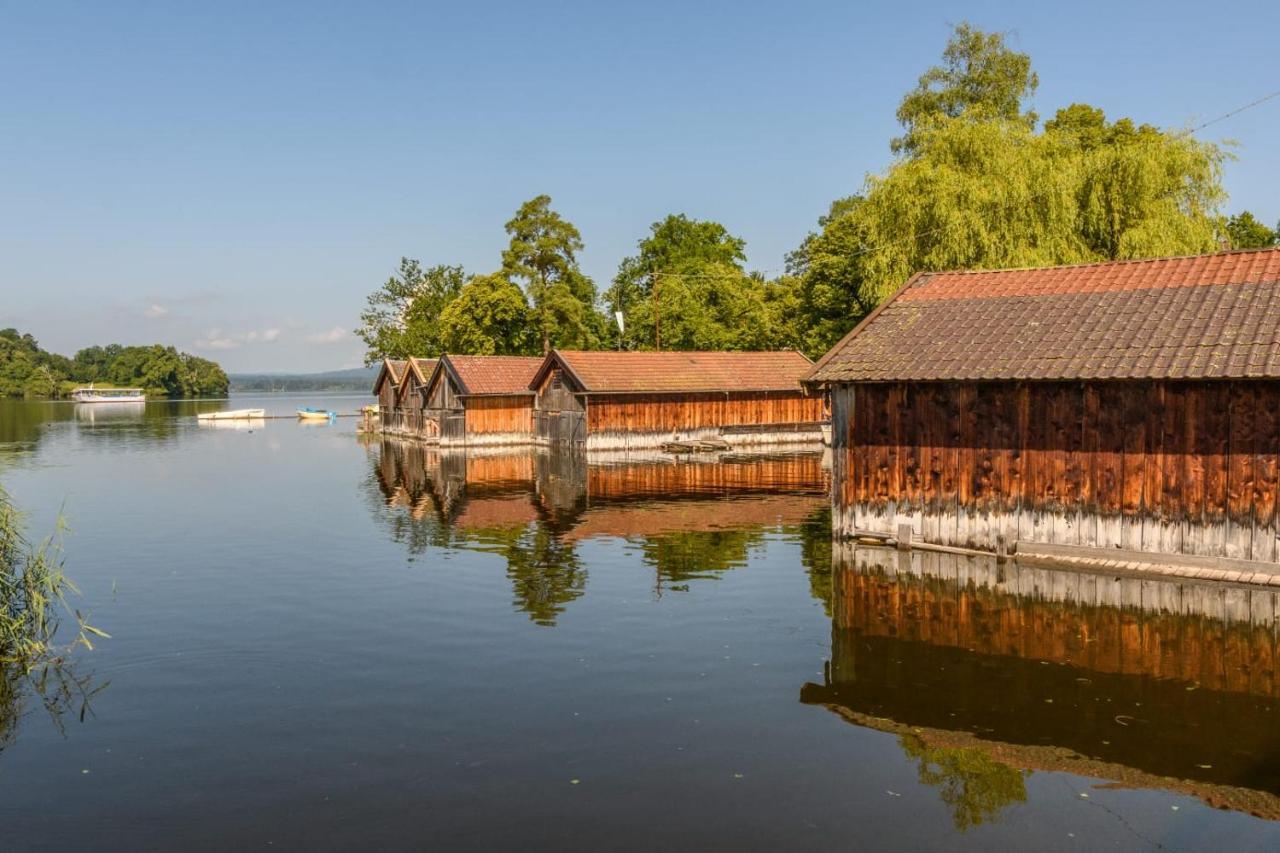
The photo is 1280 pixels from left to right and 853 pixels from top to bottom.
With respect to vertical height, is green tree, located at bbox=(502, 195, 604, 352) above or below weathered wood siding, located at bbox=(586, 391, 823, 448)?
above

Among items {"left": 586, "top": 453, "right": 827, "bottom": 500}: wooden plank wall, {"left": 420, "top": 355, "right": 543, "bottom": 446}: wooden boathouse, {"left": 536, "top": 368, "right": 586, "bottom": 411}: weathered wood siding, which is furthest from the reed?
{"left": 420, "top": 355, "right": 543, "bottom": 446}: wooden boathouse

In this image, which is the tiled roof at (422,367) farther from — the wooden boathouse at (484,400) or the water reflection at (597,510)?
the water reflection at (597,510)

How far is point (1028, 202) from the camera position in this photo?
38.7 meters

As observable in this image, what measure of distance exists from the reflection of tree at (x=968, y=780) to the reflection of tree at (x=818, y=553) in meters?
6.45

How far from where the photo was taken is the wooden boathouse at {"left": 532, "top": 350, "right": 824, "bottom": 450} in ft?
171

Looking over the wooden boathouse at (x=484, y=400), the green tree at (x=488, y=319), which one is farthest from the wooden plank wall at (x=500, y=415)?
the green tree at (x=488, y=319)

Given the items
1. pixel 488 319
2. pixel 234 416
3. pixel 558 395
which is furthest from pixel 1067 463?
pixel 234 416

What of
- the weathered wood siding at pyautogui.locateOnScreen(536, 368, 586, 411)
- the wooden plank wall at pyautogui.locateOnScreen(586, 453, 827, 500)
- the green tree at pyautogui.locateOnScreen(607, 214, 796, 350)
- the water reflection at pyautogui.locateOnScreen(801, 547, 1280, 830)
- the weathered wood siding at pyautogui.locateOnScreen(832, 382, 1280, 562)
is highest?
the green tree at pyautogui.locateOnScreen(607, 214, 796, 350)

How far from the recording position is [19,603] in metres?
16.3

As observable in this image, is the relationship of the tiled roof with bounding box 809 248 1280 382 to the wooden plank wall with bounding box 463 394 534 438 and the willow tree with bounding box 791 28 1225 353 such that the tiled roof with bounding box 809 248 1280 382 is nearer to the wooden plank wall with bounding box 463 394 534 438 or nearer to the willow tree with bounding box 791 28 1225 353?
the willow tree with bounding box 791 28 1225 353

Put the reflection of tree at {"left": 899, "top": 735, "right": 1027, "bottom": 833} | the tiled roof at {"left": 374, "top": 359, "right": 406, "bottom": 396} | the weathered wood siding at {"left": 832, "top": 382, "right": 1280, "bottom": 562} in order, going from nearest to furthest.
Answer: the reflection of tree at {"left": 899, "top": 735, "right": 1027, "bottom": 833}
the weathered wood siding at {"left": 832, "top": 382, "right": 1280, "bottom": 562}
the tiled roof at {"left": 374, "top": 359, "right": 406, "bottom": 396}

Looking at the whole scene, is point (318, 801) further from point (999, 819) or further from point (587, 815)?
point (999, 819)

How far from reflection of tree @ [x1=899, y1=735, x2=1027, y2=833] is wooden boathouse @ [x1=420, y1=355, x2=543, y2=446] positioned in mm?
48118

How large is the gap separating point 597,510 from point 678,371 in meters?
24.6
